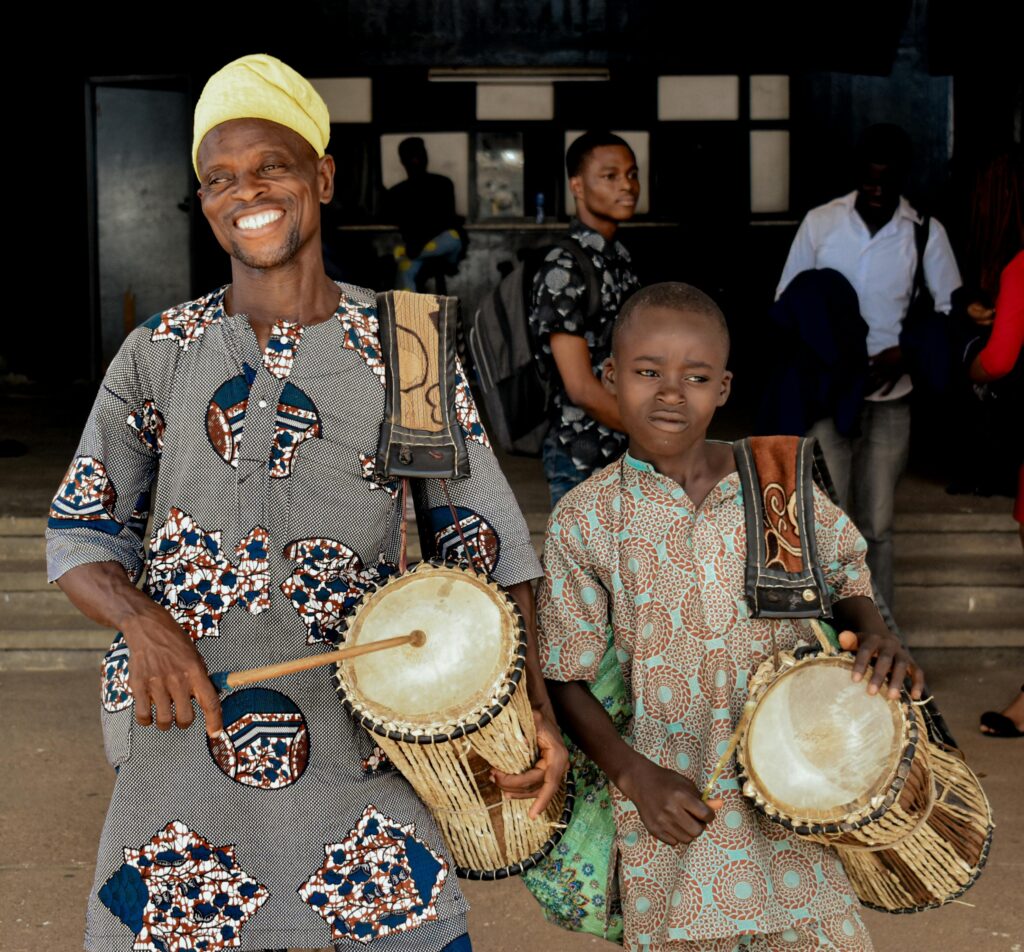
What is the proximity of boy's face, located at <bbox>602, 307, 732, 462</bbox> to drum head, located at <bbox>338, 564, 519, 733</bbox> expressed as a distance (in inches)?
17.3

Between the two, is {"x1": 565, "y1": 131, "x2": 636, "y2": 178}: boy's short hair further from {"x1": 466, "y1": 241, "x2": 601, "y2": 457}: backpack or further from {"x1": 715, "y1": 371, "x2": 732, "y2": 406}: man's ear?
{"x1": 715, "y1": 371, "x2": 732, "y2": 406}: man's ear

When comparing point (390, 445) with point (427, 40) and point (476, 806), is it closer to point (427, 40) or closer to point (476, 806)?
point (476, 806)

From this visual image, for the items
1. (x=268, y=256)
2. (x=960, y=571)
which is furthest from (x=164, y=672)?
(x=960, y=571)

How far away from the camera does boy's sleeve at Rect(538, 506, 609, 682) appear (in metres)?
2.44

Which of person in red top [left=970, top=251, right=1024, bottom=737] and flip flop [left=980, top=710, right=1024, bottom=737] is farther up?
person in red top [left=970, top=251, right=1024, bottom=737]

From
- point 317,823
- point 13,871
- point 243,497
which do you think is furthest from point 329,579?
point 13,871

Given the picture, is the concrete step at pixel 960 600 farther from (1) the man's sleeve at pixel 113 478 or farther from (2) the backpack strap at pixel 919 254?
(1) the man's sleeve at pixel 113 478

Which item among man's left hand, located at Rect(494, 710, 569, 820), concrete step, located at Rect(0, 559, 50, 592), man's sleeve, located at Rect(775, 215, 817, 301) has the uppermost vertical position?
man's sleeve, located at Rect(775, 215, 817, 301)

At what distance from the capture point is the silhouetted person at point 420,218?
32.8 ft

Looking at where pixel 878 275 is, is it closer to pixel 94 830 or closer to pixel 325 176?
pixel 94 830

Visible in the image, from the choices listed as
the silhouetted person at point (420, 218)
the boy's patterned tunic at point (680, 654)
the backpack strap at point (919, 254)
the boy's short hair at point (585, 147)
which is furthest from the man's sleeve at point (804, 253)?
the silhouetted person at point (420, 218)

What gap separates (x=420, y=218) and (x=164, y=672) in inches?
326

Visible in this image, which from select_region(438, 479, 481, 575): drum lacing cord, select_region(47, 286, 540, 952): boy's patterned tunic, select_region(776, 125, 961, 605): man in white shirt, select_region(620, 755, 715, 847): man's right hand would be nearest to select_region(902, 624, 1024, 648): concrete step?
select_region(776, 125, 961, 605): man in white shirt

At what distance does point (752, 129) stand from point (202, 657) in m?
9.22
